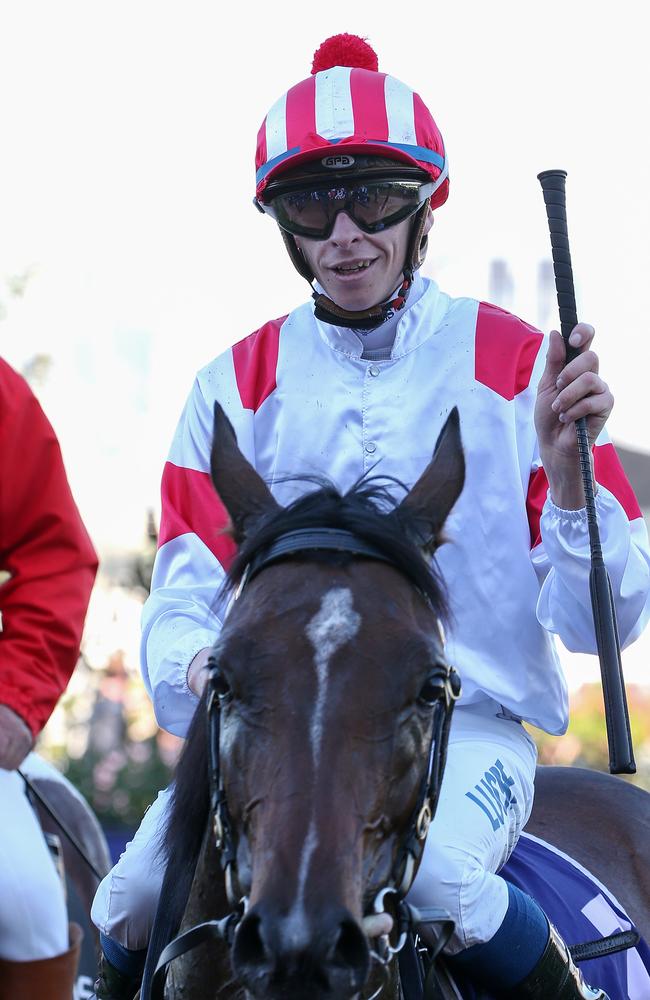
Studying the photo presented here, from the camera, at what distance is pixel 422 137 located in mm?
3314

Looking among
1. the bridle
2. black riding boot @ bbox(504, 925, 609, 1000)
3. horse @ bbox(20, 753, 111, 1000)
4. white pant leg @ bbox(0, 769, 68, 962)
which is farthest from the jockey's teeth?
horse @ bbox(20, 753, 111, 1000)

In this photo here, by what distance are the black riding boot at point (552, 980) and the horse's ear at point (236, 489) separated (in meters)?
1.06

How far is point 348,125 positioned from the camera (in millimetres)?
3229

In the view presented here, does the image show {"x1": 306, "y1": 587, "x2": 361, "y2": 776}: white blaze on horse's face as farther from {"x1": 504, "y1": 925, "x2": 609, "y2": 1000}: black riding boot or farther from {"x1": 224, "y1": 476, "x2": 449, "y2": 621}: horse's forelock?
{"x1": 504, "y1": 925, "x2": 609, "y2": 1000}: black riding boot

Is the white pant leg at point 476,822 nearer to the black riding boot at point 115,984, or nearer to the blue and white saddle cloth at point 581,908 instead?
the blue and white saddle cloth at point 581,908

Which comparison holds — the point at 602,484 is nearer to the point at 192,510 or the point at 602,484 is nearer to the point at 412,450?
the point at 412,450

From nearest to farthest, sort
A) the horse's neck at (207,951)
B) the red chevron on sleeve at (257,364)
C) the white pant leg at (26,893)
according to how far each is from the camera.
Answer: the horse's neck at (207,951) < the red chevron on sleeve at (257,364) < the white pant leg at (26,893)

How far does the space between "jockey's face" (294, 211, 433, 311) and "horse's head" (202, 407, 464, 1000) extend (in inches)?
36.1

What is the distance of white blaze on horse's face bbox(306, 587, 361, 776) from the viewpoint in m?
2.06

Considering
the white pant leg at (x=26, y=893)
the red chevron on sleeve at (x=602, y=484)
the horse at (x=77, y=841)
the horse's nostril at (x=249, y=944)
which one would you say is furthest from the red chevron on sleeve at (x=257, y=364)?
the horse at (x=77, y=841)

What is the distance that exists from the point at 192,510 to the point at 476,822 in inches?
43.3

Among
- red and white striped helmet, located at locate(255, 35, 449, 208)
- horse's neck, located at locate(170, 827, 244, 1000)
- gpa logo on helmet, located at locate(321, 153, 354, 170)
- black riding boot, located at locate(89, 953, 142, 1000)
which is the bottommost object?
black riding boot, located at locate(89, 953, 142, 1000)

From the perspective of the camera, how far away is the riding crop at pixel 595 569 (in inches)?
97.0

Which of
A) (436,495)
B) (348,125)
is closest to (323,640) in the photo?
(436,495)
